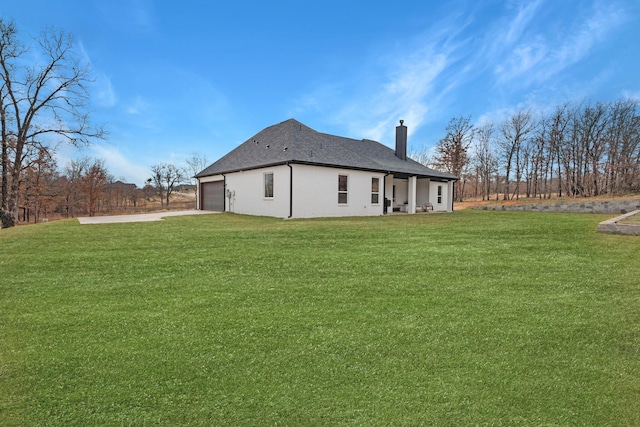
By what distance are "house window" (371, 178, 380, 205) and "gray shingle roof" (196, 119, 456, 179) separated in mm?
670

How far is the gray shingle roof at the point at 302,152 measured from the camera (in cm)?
1586

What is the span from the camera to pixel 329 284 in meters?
4.64

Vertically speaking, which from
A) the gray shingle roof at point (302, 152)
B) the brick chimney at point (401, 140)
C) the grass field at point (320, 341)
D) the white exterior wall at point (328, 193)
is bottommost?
the grass field at point (320, 341)

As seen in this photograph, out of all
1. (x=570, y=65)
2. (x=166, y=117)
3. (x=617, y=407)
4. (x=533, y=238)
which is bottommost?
(x=617, y=407)

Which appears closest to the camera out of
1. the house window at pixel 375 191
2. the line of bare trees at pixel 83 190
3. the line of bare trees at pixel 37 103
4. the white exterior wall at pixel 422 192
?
the line of bare trees at pixel 37 103

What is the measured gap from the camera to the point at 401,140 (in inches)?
926

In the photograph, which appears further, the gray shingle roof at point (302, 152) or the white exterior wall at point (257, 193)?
the gray shingle roof at point (302, 152)

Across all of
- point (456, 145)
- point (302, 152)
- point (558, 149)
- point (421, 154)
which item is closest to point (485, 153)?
point (456, 145)

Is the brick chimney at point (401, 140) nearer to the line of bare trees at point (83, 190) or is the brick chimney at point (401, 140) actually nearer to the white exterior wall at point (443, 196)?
the white exterior wall at point (443, 196)

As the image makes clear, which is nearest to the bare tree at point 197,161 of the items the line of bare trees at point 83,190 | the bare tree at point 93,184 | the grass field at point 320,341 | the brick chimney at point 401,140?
the line of bare trees at point 83,190

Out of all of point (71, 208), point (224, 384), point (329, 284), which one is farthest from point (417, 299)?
point (71, 208)

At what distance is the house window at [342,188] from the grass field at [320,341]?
10641 mm

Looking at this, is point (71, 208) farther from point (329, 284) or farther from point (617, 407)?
point (617, 407)

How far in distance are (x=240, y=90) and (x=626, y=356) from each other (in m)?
17.6
